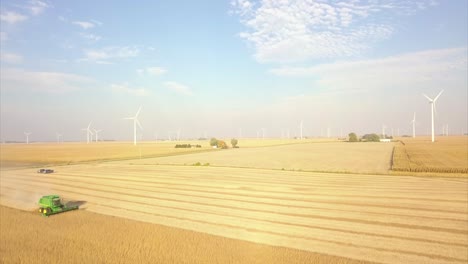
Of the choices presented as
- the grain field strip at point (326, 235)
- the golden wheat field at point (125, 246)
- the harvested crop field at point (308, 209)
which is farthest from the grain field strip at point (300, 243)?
the golden wheat field at point (125, 246)

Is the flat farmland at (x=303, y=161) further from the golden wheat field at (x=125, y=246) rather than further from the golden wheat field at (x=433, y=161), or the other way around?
the golden wheat field at (x=125, y=246)

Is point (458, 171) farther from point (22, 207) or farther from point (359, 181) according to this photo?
point (22, 207)

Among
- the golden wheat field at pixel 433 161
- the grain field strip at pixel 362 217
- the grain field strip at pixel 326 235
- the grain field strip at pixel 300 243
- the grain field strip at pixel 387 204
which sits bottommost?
the grain field strip at pixel 300 243

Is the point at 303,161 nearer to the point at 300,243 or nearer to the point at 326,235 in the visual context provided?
the point at 326,235

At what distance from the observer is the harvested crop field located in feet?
67.7

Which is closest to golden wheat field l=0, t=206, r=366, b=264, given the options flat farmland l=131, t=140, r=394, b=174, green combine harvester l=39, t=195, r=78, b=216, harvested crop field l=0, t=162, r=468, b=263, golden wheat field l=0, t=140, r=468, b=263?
golden wheat field l=0, t=140, r=468, b=263

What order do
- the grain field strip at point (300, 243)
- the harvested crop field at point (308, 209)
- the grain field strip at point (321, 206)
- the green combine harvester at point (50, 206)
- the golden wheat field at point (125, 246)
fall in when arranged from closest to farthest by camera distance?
1. the grain field strip at point (300, 243)
2. the golden wheat field at point (125, 246)
3. the harvested crop field at point (308, 209)
4. the grain field strip at point (321, 206)
5. the green combine harvester at point (50, 206)

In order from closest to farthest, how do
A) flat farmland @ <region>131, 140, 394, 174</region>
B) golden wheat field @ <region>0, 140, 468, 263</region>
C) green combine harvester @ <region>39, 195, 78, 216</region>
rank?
golden wheat field @ <region>0, 140, 468, 263</region>, green combine harvester @ <region>39, 195, 78, 216</region>, flat farmland @ <region>131, 140, 394, 174</region>

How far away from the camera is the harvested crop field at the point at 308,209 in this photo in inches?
813

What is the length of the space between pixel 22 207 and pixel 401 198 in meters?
39.1

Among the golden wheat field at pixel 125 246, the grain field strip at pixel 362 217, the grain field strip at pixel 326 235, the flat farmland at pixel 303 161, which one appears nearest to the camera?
the golden wheat field at pixel 125 246

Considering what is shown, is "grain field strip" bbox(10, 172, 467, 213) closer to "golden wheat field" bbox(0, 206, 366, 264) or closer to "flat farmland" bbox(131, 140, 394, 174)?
"golden wheat field" bbox(0, 206, 366, 264)

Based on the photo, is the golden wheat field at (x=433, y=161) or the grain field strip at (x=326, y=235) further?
the golden wheat field at (x=433, y=161)

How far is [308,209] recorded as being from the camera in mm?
29469
